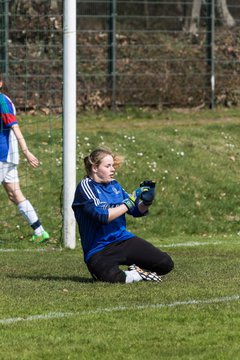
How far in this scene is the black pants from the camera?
31.9 ft

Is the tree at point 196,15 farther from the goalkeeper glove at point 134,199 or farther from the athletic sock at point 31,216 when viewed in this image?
the goalkeeper glove at point 134,199

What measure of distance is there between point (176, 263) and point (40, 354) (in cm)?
458

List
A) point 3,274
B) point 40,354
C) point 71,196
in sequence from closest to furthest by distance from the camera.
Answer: point 40,354 < point 3,274 < point 71,196

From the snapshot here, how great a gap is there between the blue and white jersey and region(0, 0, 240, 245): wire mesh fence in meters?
5.82

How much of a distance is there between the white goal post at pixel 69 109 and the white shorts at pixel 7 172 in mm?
748

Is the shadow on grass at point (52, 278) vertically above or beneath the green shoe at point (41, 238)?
above

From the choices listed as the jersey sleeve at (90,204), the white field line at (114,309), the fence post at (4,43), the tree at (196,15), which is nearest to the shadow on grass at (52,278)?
the jersey sleeve at (90,204)

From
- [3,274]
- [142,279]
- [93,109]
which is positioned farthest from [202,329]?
[93,109]

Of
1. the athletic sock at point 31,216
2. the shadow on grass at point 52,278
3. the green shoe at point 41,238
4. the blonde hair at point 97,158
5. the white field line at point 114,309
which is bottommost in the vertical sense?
the green shoe at point 41,238

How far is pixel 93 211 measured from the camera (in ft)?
31.7

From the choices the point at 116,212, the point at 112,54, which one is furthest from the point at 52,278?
the point at 112,54

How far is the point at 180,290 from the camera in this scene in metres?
9.12

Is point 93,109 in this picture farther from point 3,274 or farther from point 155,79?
point 3,274

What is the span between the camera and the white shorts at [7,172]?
13641 mm
